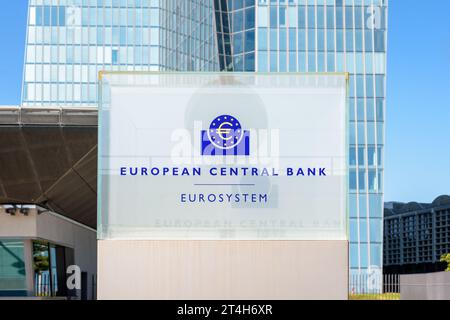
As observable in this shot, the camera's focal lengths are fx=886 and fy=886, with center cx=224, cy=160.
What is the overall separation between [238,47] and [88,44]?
24.1 m

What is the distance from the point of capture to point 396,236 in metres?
112

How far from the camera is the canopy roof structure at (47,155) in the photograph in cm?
3562

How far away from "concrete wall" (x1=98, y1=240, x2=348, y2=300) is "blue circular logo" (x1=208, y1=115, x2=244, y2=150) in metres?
2.52

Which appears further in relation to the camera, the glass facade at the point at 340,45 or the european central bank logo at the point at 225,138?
the glass facade at the point at 340,45

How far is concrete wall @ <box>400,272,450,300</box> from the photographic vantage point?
112ft

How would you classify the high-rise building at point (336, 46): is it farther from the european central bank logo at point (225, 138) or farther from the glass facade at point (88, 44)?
the european central bank logo at point (225, 138)

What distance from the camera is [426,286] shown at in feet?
120

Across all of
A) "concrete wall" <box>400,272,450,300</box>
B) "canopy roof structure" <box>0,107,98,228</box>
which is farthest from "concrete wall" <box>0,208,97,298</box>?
"concrete wall" <box>400,272,450,300</box>

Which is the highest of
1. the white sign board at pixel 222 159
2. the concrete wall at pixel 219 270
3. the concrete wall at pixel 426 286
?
Result: the white sign board at pixel 222 159

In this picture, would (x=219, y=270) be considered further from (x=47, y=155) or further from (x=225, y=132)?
(x=47, y=155)

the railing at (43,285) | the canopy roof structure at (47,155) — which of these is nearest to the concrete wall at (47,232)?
the railing at (43,285)

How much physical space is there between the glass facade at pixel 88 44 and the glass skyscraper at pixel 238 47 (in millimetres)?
139

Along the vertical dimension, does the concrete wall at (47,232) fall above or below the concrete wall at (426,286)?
above

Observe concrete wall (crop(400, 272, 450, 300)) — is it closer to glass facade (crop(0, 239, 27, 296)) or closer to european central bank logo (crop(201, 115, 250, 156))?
european central bank logo (crop(201, 115, 250, 156))
